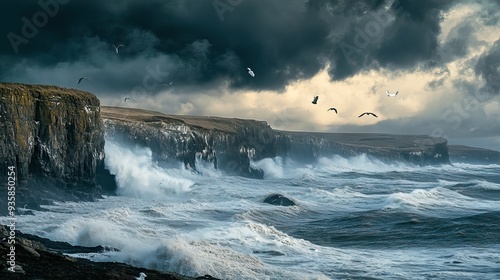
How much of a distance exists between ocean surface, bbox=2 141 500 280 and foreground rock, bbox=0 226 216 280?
4.47 m

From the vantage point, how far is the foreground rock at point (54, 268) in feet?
52.5

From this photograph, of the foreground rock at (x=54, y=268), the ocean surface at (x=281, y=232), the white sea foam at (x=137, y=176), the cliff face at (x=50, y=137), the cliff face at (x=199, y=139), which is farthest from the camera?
the cliff face at (x=199, y=139)

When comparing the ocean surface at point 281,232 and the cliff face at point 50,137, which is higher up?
the cliff face at point 50,137

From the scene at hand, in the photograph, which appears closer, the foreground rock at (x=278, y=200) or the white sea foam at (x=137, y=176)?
the foreground rock at (x=278, y=200)

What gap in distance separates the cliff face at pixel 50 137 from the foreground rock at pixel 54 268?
24.6m

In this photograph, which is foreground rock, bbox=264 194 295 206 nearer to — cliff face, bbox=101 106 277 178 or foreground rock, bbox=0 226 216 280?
cliff face, bbox=101 106 277 178

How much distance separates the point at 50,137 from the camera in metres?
48.2

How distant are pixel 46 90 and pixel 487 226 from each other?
1338 inches

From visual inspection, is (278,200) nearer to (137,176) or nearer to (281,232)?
(281,232)

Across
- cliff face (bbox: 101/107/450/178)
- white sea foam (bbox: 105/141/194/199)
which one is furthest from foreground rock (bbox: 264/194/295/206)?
cliff face (bbox: 101/107/450/178)

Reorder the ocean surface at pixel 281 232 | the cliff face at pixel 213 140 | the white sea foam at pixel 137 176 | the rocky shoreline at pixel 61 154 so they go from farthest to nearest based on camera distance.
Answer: the cliff face at pixel 213 140
the white sea foam at pixel 137 176
the ocean surface at pixel 281 232
the rocky shoreline at pixel 61 154

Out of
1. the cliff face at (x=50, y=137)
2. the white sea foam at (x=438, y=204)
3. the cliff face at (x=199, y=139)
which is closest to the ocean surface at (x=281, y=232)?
the white sea foam at (x=438, y=204)

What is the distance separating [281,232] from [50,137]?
21378mm

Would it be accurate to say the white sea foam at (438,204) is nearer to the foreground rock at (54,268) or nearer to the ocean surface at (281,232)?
the ocean surface at (281,232)
